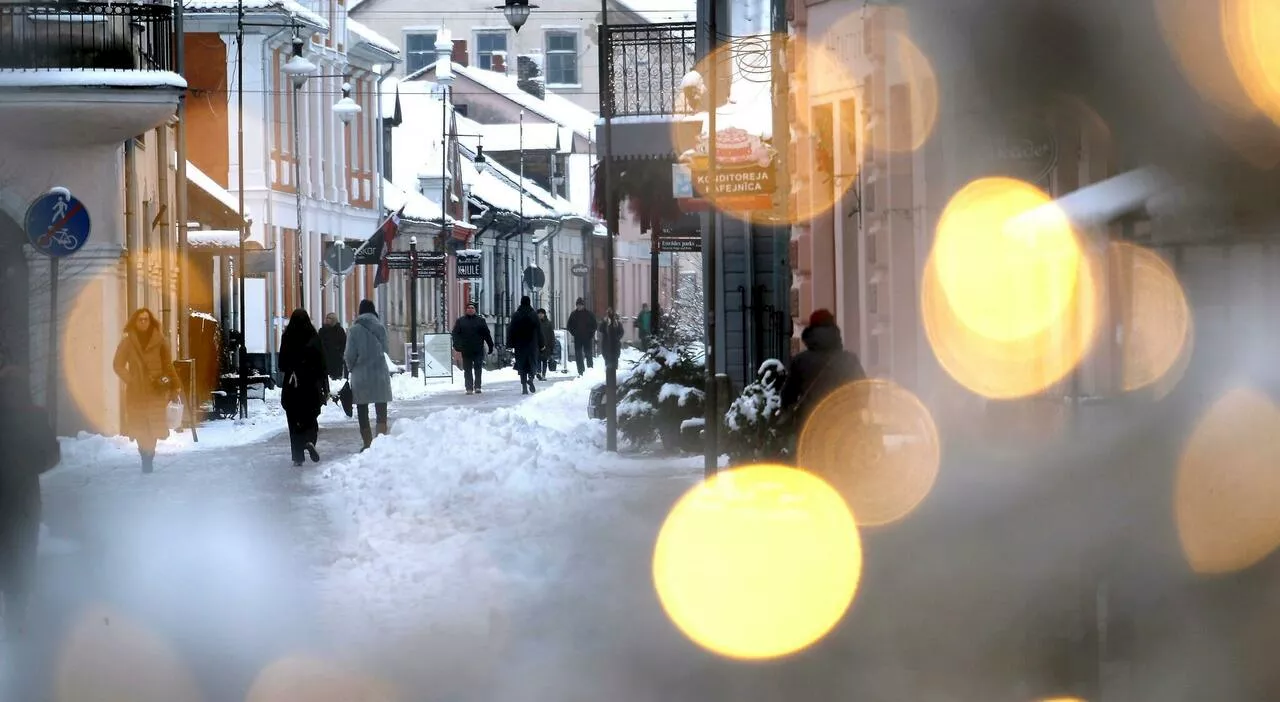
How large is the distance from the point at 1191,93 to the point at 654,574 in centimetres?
406

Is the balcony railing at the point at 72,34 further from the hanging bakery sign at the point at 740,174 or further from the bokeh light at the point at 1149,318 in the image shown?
the bokeh light at the point at 1149,318

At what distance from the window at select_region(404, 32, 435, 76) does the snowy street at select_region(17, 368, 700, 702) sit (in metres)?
68.4

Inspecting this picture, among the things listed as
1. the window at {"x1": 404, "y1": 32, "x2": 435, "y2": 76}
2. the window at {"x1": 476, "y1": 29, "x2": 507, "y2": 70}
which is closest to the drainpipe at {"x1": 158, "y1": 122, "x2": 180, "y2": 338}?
the window at {"x1": 404, "y1": 32, "x2": 435, "y2": 76}

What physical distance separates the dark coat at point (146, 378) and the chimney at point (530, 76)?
6954 cm

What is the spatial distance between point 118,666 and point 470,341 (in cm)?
3515

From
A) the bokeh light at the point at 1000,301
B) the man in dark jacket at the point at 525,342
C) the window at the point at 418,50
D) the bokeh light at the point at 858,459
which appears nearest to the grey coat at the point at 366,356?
the bokeh light at the point at 1000,301

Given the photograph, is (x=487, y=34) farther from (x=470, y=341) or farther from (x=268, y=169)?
(x=470, y=341)

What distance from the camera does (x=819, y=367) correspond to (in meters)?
16.7

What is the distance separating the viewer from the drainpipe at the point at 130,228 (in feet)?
103

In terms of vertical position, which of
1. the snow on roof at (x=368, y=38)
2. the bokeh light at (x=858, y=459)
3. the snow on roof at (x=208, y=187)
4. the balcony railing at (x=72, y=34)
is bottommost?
the bokeh light at (x=858, y=459)

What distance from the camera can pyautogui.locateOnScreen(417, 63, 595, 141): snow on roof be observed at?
89938 millimetres

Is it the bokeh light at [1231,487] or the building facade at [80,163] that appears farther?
the building facade at [80,163]

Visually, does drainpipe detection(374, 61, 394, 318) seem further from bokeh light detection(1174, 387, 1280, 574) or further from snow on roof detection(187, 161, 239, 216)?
bokeh light detection(1174, 387, 1280, 574)

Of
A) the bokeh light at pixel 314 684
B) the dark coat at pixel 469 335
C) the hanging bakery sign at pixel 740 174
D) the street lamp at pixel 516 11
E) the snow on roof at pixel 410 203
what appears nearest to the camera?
the bokeh light at pixel 314 684
